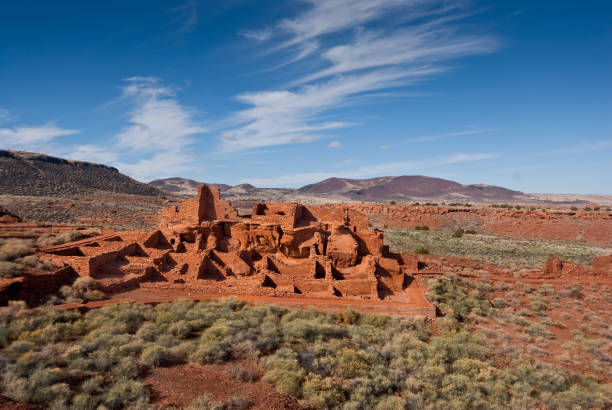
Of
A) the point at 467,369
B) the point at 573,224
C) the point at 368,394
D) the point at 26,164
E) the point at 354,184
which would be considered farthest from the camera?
the point at 354,184

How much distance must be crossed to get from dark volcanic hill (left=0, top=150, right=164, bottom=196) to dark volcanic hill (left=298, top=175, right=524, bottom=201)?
99.3 m

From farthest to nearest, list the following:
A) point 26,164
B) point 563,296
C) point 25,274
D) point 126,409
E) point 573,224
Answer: point 26,164 → point 573,224 → point 563,296 → point 25,274 → point 126,409

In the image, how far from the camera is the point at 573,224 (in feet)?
153

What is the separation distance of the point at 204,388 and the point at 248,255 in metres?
9.23

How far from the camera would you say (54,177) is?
195 feet

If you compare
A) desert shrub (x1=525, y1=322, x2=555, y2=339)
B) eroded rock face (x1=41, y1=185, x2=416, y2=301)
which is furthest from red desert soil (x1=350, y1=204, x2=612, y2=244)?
eroded rock face (x1=41, y1=185, x2=416, y2=301)

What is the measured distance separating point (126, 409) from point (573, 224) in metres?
57.7

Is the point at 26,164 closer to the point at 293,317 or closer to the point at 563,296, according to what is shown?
the point at 293,317

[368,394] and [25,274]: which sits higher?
[25,274]

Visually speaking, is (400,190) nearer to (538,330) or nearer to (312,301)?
(538,330)

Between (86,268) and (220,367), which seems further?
(86,268)

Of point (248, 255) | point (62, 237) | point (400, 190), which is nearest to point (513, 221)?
point (248, 255)

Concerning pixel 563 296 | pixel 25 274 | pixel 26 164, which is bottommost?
pixel 563 296

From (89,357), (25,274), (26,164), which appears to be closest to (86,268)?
(25,274)
